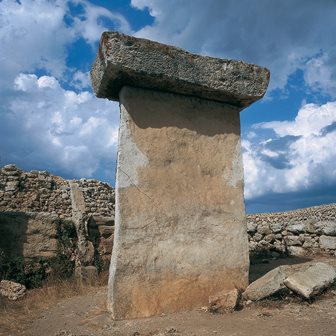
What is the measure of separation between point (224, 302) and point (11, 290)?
3.71m

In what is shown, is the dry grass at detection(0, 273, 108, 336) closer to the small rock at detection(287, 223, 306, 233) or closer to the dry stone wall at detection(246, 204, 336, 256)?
the dry stone wall at detection(246, 204, 336, 256)

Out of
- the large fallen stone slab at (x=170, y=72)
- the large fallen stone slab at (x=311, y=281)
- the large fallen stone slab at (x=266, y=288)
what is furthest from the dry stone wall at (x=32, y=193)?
the large fallen stone slab at (x=311, y=281)

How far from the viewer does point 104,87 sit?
4.40 m

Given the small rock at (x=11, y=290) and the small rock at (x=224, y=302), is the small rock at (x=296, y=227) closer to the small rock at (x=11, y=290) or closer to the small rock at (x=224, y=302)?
the small rock at (x=224, y=302)

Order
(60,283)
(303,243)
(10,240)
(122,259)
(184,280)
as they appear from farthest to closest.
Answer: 1. (303,243)
2. (10,240)
3. (60,283)
4. (184,280)
5. (122,259)

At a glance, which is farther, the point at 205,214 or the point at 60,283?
the point at 60,283

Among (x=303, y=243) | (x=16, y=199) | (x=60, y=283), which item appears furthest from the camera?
(x=16, y=199)

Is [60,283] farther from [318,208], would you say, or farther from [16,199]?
[318,208]

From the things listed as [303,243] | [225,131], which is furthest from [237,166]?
[303,243]

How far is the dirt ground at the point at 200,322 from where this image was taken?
11.1 feet

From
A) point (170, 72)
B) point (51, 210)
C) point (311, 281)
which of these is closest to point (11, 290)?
point (170, 72)

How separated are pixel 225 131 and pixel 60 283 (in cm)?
380

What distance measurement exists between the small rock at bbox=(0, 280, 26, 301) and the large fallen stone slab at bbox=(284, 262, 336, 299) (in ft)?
13.5

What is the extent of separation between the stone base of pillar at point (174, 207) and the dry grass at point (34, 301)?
4.21 feet
